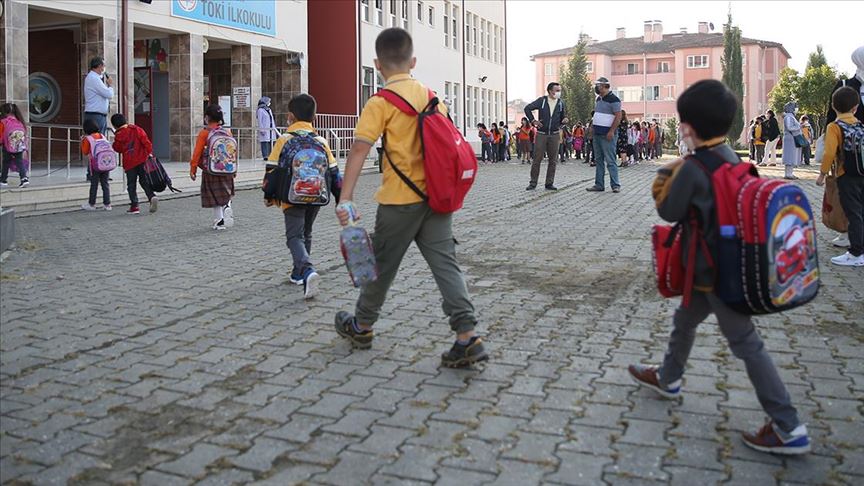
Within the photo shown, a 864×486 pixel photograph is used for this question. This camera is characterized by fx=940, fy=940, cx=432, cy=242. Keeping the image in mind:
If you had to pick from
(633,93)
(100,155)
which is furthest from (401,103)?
(633,93)

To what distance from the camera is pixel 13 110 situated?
16.6 metres

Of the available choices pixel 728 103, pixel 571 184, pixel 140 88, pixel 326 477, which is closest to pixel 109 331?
pixel 326 477

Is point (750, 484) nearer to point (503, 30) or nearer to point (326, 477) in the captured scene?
point (326, 477)

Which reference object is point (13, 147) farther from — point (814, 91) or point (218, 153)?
point (814, 91)

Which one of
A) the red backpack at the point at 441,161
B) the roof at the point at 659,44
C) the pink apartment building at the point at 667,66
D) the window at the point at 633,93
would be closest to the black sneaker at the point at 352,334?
the red backpack at the point at 441,161

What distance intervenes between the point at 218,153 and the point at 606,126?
7630 millimetres

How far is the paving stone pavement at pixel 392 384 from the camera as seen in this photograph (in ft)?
12.2

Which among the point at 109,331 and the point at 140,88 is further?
the point at 140,88

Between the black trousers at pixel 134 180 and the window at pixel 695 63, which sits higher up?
the window at pixel 695 63

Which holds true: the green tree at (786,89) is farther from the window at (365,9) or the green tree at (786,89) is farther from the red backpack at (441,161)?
the red backpack at (441,161)

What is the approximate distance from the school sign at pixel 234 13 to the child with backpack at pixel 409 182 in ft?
66.8

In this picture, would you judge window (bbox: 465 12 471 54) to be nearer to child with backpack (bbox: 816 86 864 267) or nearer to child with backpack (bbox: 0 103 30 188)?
child with backpack (bbox: 0 103 30 188)

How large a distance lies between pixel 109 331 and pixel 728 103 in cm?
412

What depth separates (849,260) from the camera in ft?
28.2
